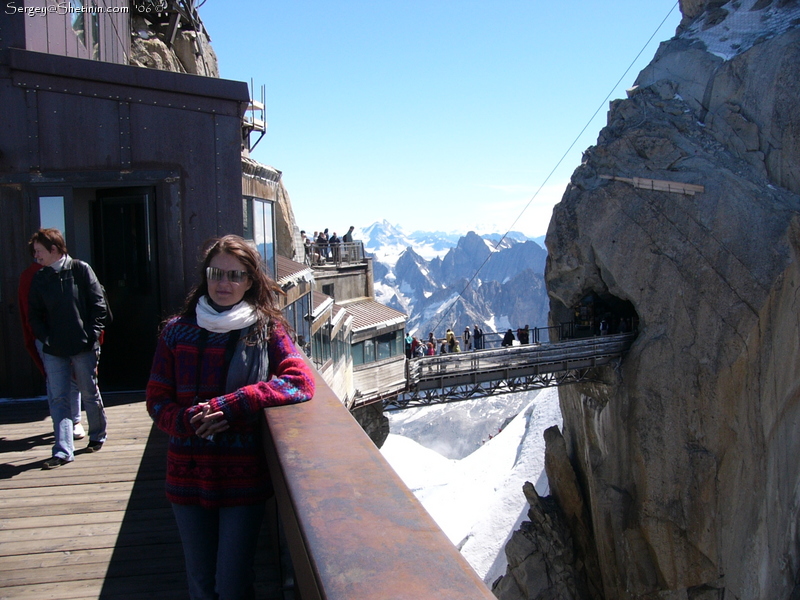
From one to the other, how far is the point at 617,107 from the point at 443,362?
13.0m

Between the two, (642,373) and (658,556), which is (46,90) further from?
(658,556)

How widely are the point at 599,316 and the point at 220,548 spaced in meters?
23.3

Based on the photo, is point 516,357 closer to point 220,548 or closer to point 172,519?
point 172,519

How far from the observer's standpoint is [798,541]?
21703 millimetres

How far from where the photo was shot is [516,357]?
2012cm

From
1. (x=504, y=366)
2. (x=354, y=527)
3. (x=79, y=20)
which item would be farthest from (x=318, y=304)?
(x=354, y=527)

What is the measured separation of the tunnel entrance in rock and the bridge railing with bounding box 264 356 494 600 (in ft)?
74.0

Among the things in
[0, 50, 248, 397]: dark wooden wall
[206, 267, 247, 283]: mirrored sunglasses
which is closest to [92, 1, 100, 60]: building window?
[0, 50, 248, 397]: dark wooden wall

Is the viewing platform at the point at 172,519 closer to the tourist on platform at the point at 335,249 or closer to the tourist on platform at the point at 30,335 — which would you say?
the tourist on platform at the point at 30,335

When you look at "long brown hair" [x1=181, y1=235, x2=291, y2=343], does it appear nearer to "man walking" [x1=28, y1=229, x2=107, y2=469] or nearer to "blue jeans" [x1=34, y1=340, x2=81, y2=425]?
"man walking" [x1=28, y1=229, x2=107, y2=469]

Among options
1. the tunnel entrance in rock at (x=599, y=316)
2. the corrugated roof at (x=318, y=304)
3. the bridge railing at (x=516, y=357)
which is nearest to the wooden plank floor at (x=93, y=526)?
the corrugated roof at (x=318, y=304)

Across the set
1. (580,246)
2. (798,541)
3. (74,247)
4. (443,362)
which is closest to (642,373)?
(580,246)

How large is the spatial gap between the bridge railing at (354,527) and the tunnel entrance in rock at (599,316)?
22.5 m

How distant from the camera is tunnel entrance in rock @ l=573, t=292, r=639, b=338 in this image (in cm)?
2400
